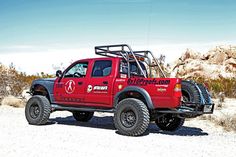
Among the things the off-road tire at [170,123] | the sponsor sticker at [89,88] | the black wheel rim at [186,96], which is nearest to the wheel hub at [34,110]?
the sponsor sticker at [89,88]

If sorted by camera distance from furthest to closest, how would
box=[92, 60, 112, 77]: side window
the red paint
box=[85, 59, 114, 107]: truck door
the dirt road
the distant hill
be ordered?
the distant hill
box=[92, 60, 112, 77]: side window
box=[85, 59, 114, 107]: truck door
the red paint
the dirt road

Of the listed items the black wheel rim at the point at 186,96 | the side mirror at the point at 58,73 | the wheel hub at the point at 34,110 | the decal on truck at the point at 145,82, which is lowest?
the wheel hub at the point at 34,110

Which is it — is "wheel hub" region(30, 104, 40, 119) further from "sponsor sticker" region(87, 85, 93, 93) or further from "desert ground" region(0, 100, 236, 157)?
"sponsor sticker" region(87, 85, 93, 93)

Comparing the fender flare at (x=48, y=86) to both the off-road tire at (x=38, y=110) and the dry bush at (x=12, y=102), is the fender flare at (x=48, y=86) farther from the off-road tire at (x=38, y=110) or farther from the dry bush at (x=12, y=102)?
the dry bush at (x=12, y=102)

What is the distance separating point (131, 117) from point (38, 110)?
3.25m

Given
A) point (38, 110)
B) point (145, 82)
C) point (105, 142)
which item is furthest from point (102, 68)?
point (105, 142)

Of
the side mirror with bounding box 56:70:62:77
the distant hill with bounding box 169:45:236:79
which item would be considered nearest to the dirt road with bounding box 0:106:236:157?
the side mirror with bounding box 56:70:62:77

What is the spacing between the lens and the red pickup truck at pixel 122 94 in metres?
8.62

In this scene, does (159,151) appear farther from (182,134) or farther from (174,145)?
(182,134)

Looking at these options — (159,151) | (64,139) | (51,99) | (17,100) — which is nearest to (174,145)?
(159,151)

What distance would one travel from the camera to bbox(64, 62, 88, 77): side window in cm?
1044

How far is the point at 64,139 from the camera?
26.1ft

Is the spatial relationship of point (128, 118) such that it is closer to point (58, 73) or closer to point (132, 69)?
point (132, 69)

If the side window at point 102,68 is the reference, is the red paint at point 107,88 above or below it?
below
